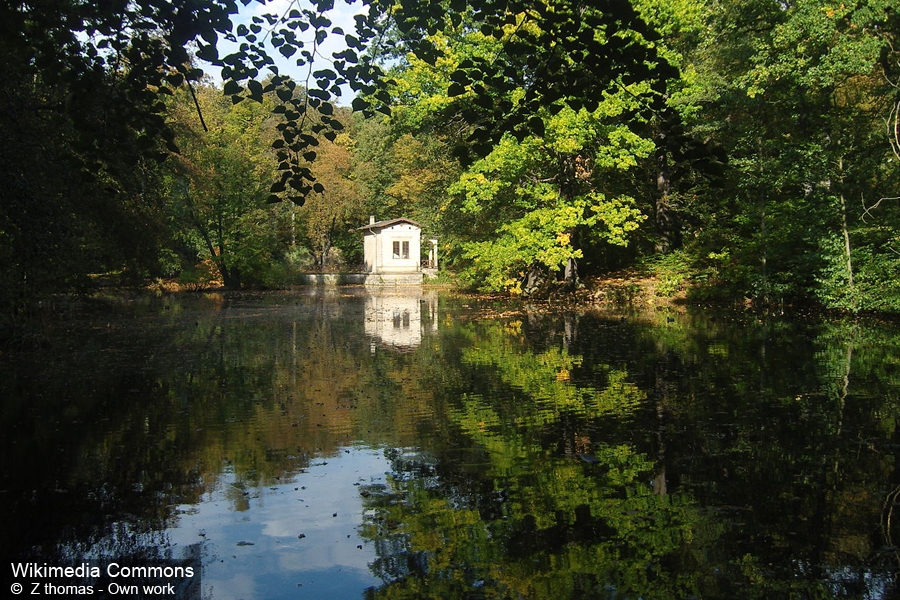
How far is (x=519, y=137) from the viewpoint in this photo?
678 cm

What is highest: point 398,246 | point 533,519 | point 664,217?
point 398,246

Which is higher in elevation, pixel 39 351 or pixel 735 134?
pixel 735 134

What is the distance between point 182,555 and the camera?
4.65 metres

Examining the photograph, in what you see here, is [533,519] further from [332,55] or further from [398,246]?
[398,246]

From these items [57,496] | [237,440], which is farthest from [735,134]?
[57,496]

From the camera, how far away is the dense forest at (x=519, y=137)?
6719mm

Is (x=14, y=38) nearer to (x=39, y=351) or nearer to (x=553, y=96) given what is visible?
(x=553, y=96)

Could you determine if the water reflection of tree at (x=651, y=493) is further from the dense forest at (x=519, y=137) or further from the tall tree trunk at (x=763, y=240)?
the tall tree trunk at (x=763, y=240)

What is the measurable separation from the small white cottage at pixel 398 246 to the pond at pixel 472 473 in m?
47.1

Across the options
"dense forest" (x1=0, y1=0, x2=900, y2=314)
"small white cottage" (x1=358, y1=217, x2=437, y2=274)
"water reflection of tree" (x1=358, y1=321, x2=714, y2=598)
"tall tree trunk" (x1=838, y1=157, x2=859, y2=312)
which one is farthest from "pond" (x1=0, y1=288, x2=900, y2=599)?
"small white cottage" (x1=358, y1=217, x2=437, y2=274)

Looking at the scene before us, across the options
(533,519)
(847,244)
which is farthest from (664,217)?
(533,519)

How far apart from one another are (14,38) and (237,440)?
4.60m

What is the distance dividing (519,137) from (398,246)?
54888 millimetres

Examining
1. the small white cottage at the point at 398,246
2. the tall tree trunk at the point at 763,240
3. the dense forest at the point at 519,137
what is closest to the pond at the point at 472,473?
the dense forest at the point at 519,137
